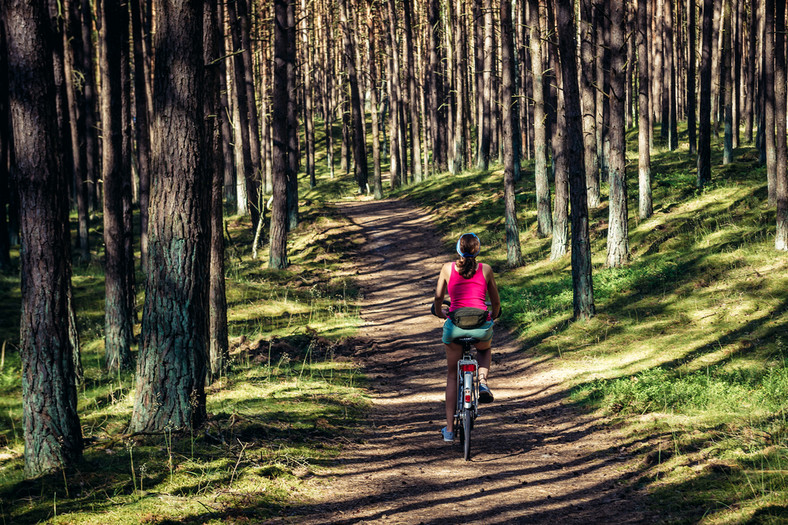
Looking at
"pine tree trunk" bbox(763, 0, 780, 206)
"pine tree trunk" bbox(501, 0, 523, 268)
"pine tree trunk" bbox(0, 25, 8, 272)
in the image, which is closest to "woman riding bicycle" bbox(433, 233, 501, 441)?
"pine tree trunk" bbox(501, 0, 523, 268)

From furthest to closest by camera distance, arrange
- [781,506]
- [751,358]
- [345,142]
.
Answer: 1. [345,142]
2. [751,358]
3. [781,506]

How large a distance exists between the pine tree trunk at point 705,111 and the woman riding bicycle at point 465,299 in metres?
18.0

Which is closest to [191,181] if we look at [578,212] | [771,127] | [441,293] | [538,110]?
[441,293]

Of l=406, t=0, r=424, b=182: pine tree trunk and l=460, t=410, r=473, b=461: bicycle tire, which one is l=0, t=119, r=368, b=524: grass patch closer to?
l=460, t=410, r=473, b=461: bicycle tire

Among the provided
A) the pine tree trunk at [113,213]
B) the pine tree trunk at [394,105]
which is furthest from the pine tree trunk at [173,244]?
the pine tree trunk at [394,105]

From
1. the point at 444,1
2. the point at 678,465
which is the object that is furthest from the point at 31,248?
the point at 444,1

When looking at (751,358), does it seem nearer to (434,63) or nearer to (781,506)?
(781,506)

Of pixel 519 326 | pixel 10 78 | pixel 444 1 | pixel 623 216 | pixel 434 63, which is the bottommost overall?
pixel 519 326

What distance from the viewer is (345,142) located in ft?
170

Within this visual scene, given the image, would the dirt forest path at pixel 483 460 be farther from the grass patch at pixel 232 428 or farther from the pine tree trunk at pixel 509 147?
the pine tree trunk at pixel 509 147

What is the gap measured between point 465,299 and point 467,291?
0.09m

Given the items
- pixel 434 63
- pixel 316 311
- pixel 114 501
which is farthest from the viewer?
pixel 434 63

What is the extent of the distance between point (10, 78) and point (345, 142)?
4572cm

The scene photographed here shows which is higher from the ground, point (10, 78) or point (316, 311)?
point (10, 78)
